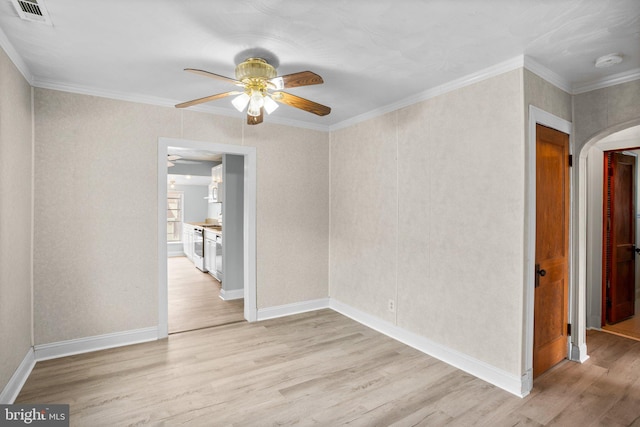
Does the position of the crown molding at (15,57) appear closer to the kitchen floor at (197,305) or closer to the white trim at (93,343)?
the white trim at (93,343)

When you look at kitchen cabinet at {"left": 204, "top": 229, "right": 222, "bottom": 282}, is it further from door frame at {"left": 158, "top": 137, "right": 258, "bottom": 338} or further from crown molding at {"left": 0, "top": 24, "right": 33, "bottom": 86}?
crown molding at {"left": 0, "top": 24, "right": 33, "bottom": 86}

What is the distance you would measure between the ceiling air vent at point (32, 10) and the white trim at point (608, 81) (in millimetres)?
3999

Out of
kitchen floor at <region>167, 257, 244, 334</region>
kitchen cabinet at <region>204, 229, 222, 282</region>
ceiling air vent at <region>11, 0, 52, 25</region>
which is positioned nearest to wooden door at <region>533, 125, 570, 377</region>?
kitchen floor at <region>167, 257, 244, 334</region>

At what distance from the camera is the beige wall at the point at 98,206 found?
9.94 feet

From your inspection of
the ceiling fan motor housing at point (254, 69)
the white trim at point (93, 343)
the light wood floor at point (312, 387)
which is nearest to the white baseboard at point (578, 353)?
the light wood floor at point (312, 387)

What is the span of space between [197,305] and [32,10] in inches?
148

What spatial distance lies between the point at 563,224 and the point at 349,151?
241 centimetres

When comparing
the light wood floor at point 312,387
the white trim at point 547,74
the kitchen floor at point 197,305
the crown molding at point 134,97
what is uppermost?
the crown molding at point 134,97

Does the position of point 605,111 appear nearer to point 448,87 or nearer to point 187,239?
point 448,87

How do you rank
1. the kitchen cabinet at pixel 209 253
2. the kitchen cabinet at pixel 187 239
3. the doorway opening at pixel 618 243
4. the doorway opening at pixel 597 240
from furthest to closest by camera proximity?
the kitchen cabinet at pixel 187 239, the kitchen cabinet at pixel 209 253, the doorway opening at pixel 618 243, the doorway opening at pixel 597 240

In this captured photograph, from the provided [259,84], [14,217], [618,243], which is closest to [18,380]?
[14,217]

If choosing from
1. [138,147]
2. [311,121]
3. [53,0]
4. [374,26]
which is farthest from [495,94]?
[138,147]

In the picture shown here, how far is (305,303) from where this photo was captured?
14.8 ft

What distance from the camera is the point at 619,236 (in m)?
4.17
